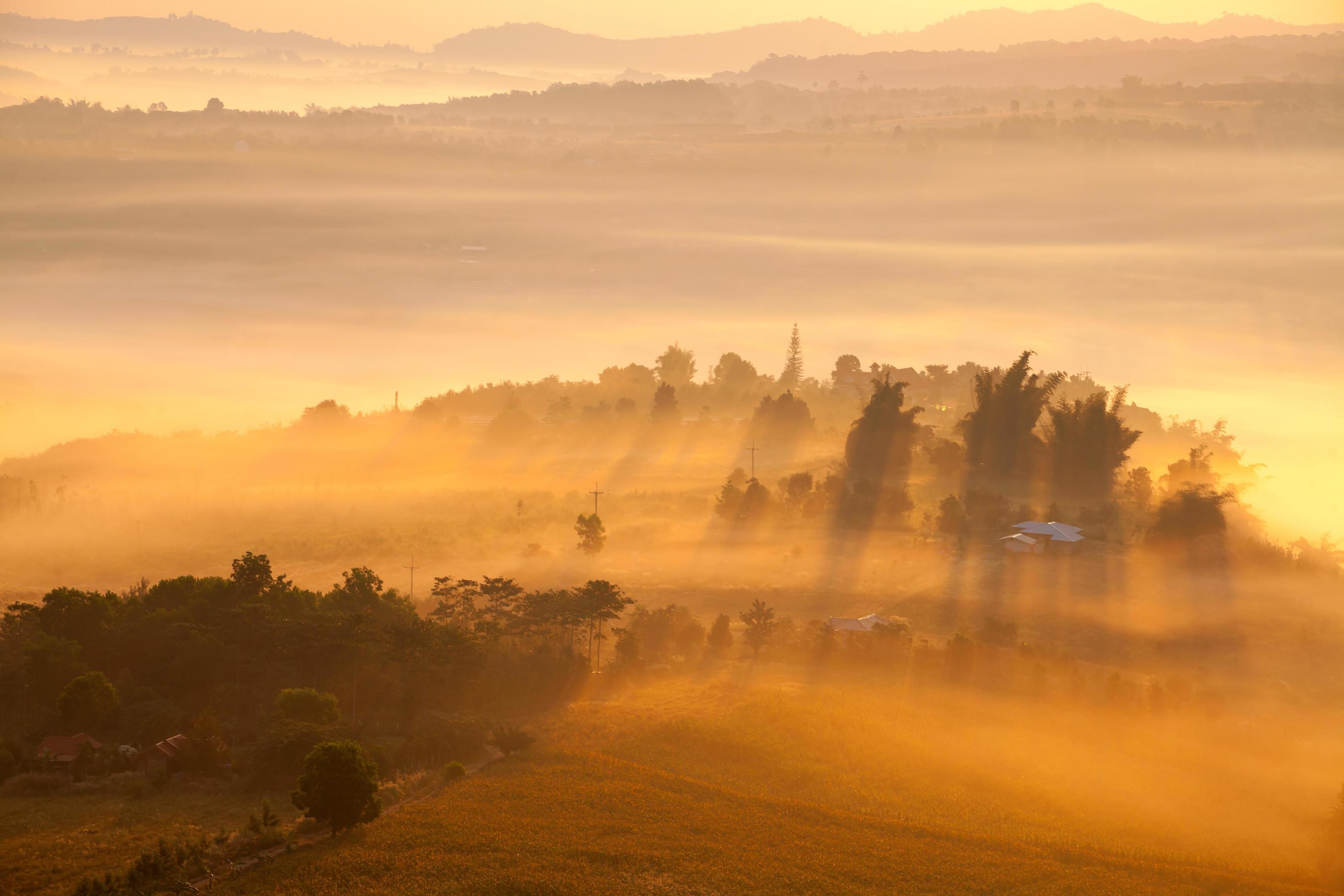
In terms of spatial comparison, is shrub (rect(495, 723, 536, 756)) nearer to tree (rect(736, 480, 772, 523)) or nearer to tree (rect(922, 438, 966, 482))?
tree (rect(736, 480, 772, 523))

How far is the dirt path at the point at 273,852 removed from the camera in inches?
1426

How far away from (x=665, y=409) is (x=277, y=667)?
228ft

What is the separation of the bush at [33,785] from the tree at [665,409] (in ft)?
Answer: 259

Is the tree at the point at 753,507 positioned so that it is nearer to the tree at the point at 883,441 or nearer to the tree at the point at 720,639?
the tree at the point at 883,441

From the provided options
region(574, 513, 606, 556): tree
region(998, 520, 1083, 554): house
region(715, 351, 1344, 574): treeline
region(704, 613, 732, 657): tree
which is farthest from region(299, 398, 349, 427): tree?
region(998, 520, 1083, 554): house

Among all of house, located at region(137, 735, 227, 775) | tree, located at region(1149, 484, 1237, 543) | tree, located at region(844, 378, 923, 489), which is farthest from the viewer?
tree, located at region(844, 378, 923, 489)

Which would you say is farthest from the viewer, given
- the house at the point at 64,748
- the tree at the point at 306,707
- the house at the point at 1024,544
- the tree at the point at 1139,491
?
the tree at the point at 1139,491

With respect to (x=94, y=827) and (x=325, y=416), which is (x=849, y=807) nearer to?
(x=94, y=827)

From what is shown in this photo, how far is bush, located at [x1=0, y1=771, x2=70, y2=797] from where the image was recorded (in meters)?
42.5

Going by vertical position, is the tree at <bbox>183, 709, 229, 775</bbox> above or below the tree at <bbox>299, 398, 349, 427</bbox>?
below

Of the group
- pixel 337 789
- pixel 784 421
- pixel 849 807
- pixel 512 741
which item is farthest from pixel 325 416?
pixel 849 807

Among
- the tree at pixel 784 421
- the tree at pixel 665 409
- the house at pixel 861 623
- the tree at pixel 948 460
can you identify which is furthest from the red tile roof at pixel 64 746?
the tree at pixel 665 409

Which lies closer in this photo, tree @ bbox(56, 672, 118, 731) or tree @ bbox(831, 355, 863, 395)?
tree @ bbox(56, 672, 118, 731)

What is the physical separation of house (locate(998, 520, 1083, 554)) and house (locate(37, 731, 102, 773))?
56024mm
